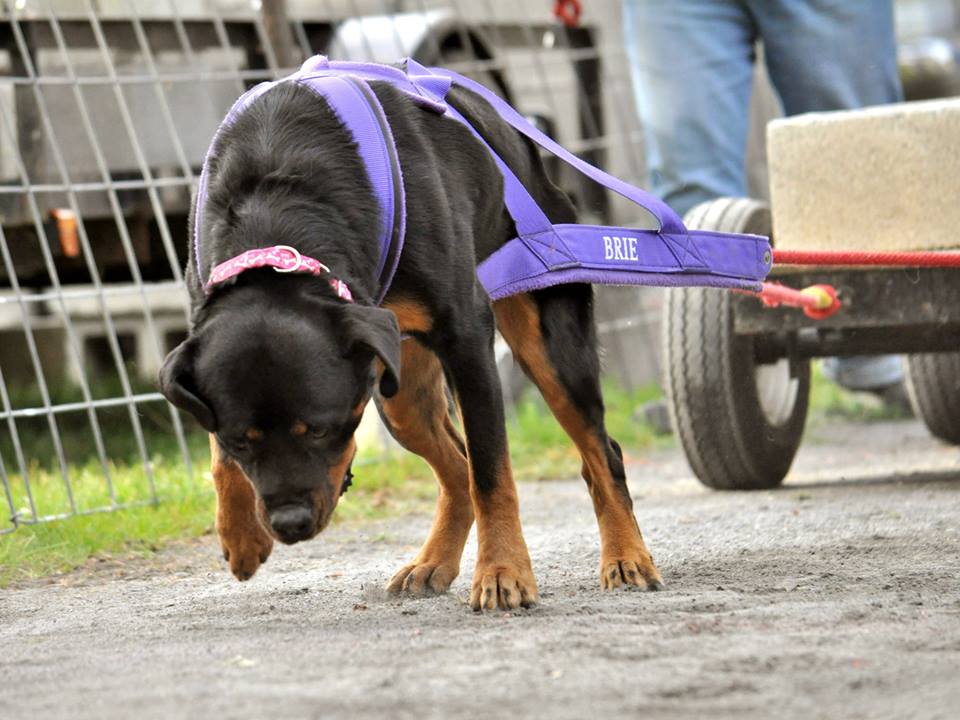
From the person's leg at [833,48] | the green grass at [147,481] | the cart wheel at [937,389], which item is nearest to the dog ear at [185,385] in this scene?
the green grass at [147,481]

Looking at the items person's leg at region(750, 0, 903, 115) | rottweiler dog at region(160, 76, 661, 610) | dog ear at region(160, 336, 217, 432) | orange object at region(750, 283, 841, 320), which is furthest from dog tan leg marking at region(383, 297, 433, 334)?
person's leg at region(750, 0, 903, 115)

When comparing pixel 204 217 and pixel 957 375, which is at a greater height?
pixel 204 217

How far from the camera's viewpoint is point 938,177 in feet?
14.6

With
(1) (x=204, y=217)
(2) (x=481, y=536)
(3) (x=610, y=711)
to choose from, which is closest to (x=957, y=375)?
(2) (x=481, y=536)

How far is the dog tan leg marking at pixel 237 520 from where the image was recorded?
3439 mm

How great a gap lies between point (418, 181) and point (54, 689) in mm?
1317

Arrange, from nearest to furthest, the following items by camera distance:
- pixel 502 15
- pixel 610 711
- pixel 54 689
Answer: pixel 610 711
pixel 54 689
pixel 502 15

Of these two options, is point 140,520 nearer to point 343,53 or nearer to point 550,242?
point 550,242

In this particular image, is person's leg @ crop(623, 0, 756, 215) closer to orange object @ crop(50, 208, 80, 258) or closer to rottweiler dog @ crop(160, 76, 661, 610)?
rottweiler dog @ crop(160, 76, 661, 610)

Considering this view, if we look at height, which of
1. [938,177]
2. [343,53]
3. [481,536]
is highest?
[343,53]

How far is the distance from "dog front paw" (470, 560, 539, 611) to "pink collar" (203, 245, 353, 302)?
66 centimetres

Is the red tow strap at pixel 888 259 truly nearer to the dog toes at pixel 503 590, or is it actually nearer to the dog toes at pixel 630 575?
the dog toes at pixel 630 575

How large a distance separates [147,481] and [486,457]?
2271mm

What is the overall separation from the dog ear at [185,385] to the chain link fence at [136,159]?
1823mm
